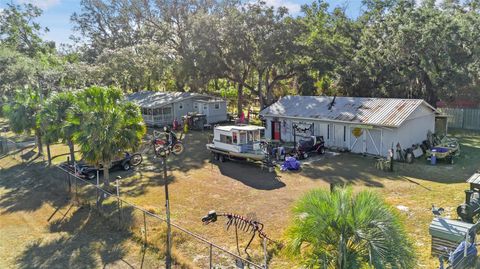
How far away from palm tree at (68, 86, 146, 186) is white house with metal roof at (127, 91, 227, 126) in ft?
61.3

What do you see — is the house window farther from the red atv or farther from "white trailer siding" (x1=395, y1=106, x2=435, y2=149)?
"white trailer siding" (x1=395, y1=106, x2=435, y2=149)

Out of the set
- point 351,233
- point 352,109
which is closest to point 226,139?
point 352,109

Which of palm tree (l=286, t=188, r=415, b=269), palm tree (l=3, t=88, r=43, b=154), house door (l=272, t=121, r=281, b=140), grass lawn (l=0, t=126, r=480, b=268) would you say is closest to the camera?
palm tree (l=286, t=188, r=415, b=269)

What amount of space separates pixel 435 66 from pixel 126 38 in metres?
37.8

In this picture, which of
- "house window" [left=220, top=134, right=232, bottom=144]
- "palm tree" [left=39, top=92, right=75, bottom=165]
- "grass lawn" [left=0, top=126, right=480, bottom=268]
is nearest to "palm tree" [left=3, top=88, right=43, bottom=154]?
"grass lawn" [left=0, top=126, right=480, bottom=268]

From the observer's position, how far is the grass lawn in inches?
504

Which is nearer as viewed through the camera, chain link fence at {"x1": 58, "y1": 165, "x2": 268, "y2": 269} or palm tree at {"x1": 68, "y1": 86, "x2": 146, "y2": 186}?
chain link fence at {"x1": 58, "y1": 165, "x2": 268, "y2": 269}

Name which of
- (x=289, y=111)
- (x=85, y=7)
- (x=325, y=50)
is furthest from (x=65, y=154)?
(x=85, y=7)

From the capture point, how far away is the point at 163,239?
484 inches

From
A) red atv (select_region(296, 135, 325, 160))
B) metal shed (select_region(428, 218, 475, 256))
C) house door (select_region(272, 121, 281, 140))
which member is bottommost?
metal shed (select_region(428, 218, 475, 256))

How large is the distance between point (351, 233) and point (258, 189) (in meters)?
11.4

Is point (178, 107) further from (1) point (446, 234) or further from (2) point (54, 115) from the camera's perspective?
(1) point (446, 234)

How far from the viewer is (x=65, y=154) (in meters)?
26.0

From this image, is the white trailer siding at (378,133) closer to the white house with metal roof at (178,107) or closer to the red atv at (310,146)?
the red atv at (310,146)
